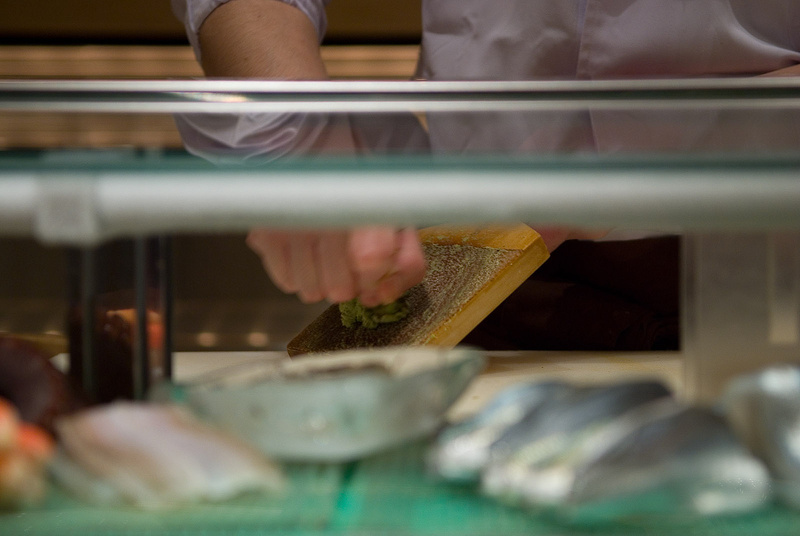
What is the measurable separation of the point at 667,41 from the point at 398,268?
0.63 meters

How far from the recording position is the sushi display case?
0.88ft

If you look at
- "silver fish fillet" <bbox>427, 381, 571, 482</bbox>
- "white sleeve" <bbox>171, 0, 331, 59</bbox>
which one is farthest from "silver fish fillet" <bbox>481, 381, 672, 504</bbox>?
"white sleeve" <bbox>171, 0, 331, 59</bbox>

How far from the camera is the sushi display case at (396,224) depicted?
0.27m

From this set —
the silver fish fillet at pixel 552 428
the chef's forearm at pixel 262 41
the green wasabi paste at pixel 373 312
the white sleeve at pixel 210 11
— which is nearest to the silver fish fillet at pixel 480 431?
the silver fish fillet at pixel 552 428

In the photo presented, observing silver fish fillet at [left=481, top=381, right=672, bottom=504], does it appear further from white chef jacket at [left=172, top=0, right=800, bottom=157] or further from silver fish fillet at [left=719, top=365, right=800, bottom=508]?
white chef jacket at [left=172, top=0, right=800, bottom=157]

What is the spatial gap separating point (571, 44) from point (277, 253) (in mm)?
774

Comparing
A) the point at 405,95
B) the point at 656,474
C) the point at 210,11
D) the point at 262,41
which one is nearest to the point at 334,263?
the point at 405,95

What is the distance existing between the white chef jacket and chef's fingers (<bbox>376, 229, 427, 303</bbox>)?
214 millimetres

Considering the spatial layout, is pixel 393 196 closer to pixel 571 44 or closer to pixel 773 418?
pixel 773 418

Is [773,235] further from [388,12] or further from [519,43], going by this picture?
[388,12]

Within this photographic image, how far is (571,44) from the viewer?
42.8 inches

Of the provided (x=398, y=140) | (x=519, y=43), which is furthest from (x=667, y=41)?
(x=398, y=140)

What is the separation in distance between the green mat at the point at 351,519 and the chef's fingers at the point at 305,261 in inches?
5.4

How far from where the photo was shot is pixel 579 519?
0.92 ft
